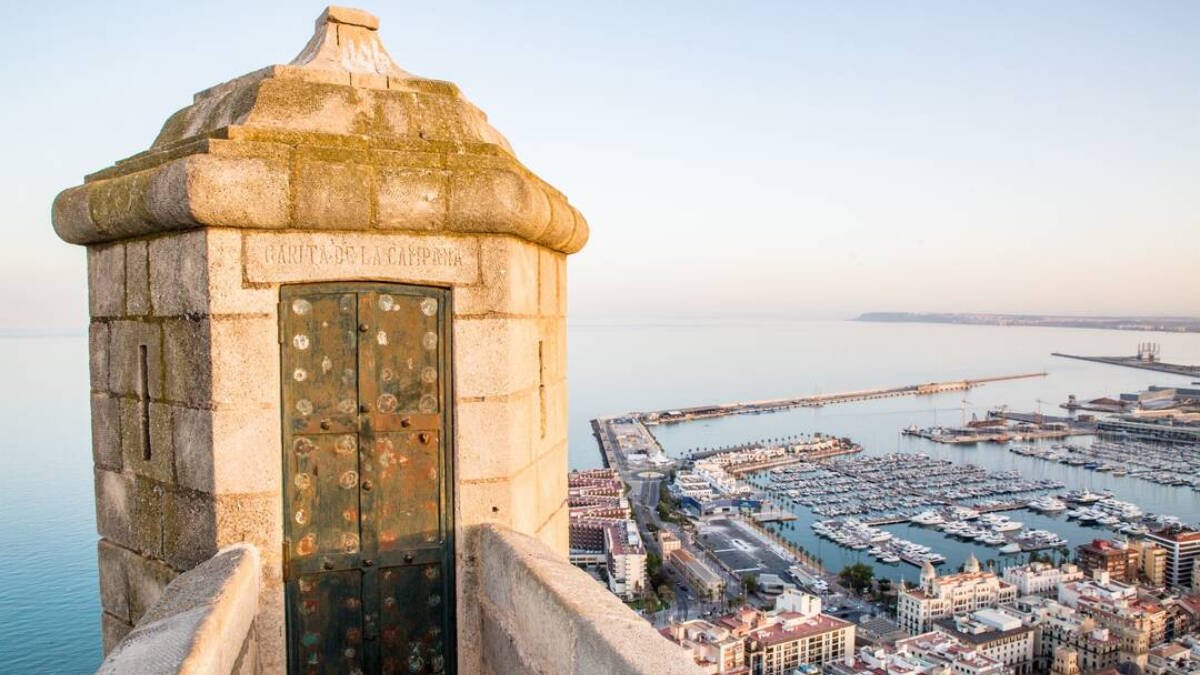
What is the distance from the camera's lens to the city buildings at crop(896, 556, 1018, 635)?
115 feet

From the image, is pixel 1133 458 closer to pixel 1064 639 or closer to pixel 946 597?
pixel 1064 639

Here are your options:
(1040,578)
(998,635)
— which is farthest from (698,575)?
(1040,578)

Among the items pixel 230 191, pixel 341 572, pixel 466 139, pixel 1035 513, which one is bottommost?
pixel 1035 513

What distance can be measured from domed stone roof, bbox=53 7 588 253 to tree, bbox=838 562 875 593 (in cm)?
4111

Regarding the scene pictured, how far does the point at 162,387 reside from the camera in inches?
109

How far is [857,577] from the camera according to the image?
4000 cm

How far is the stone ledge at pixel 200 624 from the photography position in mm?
1772

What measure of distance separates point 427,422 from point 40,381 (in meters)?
80.6

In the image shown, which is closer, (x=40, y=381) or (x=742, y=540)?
(x=742, y=540)

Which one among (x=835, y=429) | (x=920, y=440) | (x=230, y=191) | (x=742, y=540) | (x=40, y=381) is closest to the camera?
(x=230, y=191)

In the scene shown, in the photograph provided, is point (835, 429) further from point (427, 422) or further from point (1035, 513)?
point (427, 422)

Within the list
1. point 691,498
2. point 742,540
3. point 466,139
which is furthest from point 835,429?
point 466,139

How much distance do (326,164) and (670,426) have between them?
92.2 metres

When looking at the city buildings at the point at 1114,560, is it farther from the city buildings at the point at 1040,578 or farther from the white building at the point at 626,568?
the white building at the point at 626,568
